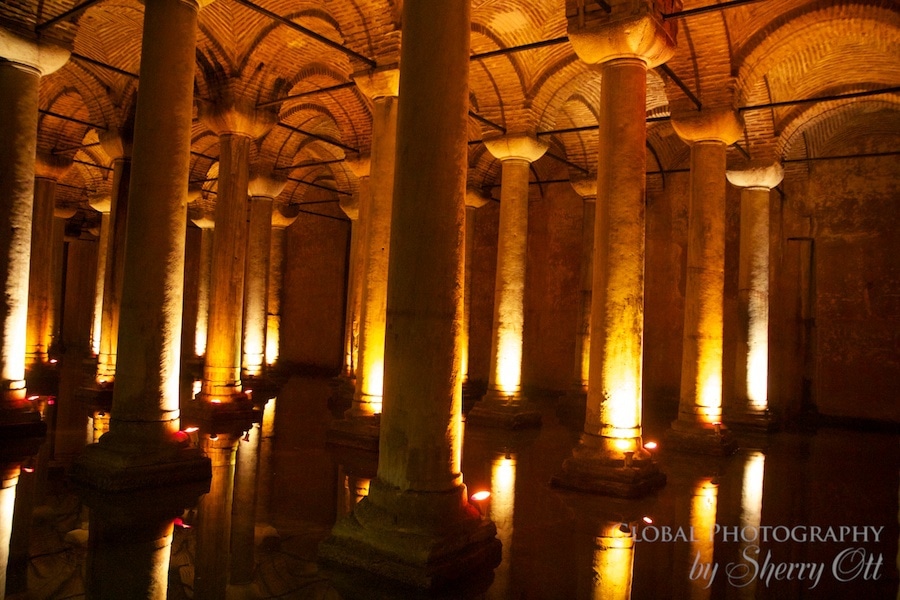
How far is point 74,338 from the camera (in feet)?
100

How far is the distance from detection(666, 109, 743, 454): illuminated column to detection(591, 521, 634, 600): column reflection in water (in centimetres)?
455

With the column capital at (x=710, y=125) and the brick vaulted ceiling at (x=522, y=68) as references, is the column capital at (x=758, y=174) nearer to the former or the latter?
the brick vaulted ceiling at (x=522, y=68)

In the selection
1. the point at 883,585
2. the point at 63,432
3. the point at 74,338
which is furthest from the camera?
the point at 74,338

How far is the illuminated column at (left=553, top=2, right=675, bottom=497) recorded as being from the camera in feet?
24.7

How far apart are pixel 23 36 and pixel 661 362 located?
14609 mm

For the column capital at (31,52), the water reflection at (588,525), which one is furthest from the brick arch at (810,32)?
the column capital at (31,52)

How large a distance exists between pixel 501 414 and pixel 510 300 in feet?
6.75

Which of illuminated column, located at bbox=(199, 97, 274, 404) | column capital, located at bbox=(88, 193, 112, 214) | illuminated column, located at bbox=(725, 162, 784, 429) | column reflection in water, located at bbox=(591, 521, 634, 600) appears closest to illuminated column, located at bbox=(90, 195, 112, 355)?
column capital, located at bbox=(88, 193, 112, 214)

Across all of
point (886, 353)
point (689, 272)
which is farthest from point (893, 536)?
point (886, 353)

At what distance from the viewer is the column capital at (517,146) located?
12.2 metres

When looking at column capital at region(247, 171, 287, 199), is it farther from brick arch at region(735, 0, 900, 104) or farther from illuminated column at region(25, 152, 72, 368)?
brick arch at region(735, 0, 900, 104)

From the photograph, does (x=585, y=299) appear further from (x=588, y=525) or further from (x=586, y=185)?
(x=588, y=525)

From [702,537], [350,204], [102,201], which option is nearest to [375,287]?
[702,537]

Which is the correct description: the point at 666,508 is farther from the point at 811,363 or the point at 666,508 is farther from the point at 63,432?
the point at 811,363
